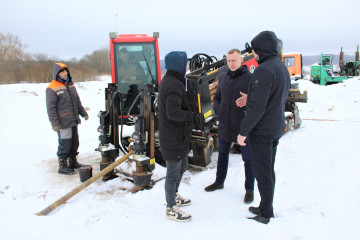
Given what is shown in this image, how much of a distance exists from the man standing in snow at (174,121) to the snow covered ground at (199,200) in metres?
0.33

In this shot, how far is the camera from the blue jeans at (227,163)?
3268 mm

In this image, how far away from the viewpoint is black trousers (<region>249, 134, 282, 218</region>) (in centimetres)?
260

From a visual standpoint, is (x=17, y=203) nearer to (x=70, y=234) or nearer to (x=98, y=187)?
(x=98, y=187)

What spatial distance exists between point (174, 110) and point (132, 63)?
11.5 ft

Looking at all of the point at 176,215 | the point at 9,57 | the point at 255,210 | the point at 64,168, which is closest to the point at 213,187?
the point at 255,210

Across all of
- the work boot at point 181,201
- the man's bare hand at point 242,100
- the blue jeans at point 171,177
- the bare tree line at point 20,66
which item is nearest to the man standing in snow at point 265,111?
the man's bare hand at point 242,100

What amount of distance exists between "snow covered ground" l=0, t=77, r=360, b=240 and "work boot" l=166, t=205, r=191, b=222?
62 mm

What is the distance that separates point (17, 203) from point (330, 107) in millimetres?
10917

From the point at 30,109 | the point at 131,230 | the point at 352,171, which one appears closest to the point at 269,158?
the point at 131,230

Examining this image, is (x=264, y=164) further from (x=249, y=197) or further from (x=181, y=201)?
(x=181, y=201)

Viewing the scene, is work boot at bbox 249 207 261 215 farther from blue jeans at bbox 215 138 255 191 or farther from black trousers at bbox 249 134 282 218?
blue jeans at bbox 215 138 255 191

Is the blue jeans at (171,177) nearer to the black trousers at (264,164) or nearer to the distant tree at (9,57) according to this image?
the black trousers at (264,164)

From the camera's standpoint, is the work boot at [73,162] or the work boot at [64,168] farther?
the work boot at [73,162]

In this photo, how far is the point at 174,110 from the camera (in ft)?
8.52
